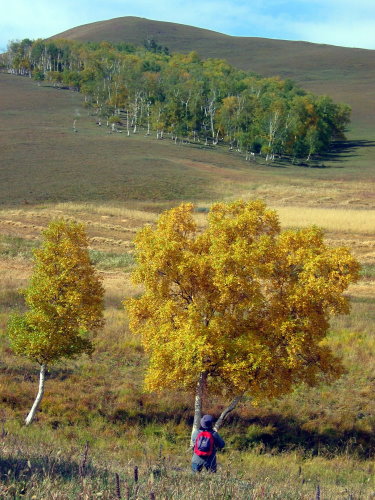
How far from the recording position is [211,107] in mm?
138625

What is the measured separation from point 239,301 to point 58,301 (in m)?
6.40

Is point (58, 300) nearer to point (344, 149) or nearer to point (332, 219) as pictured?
point (332, 219)

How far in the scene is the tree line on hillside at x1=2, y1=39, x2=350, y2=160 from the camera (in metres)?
123

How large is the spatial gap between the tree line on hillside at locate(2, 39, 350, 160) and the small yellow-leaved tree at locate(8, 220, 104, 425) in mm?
103675

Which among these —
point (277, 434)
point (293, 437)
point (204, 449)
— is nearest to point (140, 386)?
point (277, 434)

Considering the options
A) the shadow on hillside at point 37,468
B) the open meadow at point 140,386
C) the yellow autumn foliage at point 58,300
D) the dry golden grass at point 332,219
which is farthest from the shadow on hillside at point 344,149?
the shadow on hillside at point 37,468

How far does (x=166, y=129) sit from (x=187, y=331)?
120m

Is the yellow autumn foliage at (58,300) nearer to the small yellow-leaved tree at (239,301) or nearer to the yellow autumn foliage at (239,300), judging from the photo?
the small yellow-leaved tree at (239,301)

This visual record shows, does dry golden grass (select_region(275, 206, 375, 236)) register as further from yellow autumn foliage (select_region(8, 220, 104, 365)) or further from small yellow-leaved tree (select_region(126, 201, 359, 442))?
small yellow-leaved tree (select_region(126, 201, 359, 442))

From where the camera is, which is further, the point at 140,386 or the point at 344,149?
the point at 344,149

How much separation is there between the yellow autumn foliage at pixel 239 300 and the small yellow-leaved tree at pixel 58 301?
2.89m

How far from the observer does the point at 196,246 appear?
53.4 feet

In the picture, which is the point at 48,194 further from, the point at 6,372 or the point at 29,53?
the point at 29,53

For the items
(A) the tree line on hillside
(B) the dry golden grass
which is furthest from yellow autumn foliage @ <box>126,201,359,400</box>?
(A) the tree line on hillside
